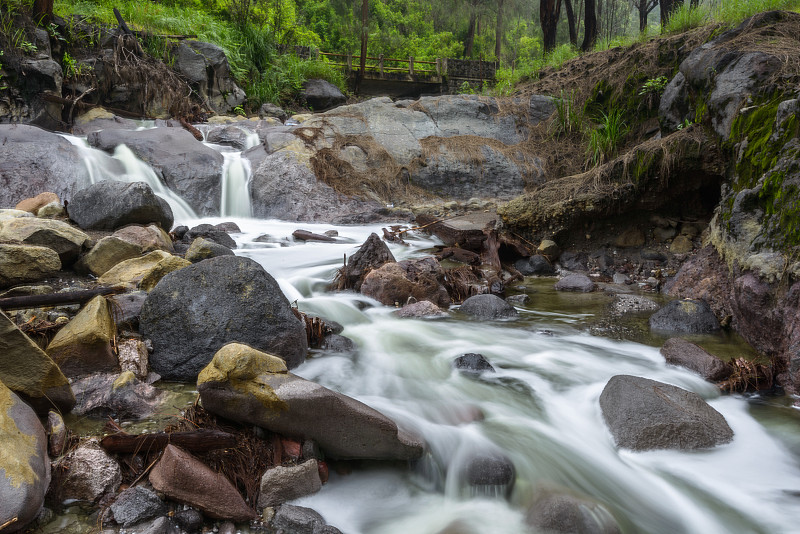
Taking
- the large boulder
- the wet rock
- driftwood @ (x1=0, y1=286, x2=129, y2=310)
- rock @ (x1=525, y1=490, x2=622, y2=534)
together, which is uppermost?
the large boulder

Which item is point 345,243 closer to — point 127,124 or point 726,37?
point 726,37

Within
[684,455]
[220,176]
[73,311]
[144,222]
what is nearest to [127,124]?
[220,176]

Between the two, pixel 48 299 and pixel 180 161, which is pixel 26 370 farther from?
pixel 180 161

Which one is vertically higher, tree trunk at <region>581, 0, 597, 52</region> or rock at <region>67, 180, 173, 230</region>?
tree trunk at <region>581, 0, 597, 52</region>

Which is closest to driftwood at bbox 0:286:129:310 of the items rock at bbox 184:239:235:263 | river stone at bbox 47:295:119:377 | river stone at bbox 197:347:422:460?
river stone at bbox 47:295:119:377

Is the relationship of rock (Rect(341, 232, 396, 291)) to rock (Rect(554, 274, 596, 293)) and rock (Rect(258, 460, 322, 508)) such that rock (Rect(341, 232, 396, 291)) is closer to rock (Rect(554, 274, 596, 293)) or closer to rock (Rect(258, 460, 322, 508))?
rock (Rect(554, 274, 596, 293))

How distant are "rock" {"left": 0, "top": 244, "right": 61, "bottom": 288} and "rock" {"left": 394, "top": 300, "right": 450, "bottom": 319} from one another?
11.2ft

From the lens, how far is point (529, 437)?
3.43m

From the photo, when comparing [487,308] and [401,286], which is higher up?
[401,286]

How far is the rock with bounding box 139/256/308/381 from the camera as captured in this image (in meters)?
3.56

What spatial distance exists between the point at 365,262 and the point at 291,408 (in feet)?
12.1

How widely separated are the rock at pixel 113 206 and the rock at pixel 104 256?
4.90 feet

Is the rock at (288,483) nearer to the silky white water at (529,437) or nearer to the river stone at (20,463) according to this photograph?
the silky white water at (529,437)

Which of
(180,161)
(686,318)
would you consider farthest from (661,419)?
(180,161)
